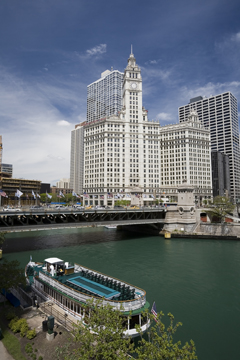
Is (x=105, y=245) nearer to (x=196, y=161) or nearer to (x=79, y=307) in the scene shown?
(x=79, y=307)

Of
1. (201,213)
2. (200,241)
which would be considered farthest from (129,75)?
(200,241)

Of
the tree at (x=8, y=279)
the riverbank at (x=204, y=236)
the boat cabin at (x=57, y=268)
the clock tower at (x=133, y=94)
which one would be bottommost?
the riverbank at (x=204, y=236)

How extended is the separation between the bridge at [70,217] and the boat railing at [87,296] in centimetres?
2777

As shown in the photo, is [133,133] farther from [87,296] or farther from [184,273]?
[87,296]

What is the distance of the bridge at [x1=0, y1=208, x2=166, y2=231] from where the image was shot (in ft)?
177

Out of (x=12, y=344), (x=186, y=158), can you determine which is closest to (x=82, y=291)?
(x=12, y=344)

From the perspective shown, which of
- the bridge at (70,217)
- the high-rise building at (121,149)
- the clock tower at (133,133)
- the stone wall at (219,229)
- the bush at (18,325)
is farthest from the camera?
the clock tower at (133,133)

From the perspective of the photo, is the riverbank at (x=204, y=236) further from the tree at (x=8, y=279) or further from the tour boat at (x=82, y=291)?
the tree at (x=8, y=279)

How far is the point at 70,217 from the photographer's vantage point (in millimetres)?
71312

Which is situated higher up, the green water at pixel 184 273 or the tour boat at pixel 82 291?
the tour boat at pixel 82 291

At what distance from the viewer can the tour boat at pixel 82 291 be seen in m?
21.0

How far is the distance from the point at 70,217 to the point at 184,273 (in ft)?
134

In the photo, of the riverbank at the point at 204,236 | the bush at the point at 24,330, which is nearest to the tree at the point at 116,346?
the bush at the point at 24,330

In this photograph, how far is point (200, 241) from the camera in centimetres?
6981
